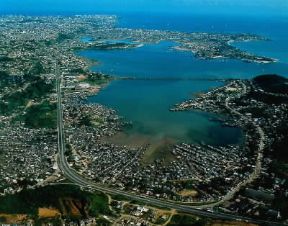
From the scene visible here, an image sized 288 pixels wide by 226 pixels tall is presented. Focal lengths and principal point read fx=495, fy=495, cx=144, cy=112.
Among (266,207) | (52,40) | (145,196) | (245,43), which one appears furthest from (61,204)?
(245,43)

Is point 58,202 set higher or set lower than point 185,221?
higher

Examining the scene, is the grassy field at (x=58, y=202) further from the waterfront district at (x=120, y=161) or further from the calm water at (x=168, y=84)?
the calm water at (x=168, y=84)

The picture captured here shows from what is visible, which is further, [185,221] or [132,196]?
[132,196]

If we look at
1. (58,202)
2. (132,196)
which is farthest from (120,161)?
(58,202)

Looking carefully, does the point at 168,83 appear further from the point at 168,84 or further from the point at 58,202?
the point at 58,202

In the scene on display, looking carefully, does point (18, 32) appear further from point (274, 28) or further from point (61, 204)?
point (61, 204)

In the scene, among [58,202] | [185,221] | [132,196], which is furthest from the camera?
[132,196]

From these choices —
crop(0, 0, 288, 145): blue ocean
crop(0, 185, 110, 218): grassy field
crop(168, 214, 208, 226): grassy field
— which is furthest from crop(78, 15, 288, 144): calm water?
crop(0, 185, 110, 218): grassy field
